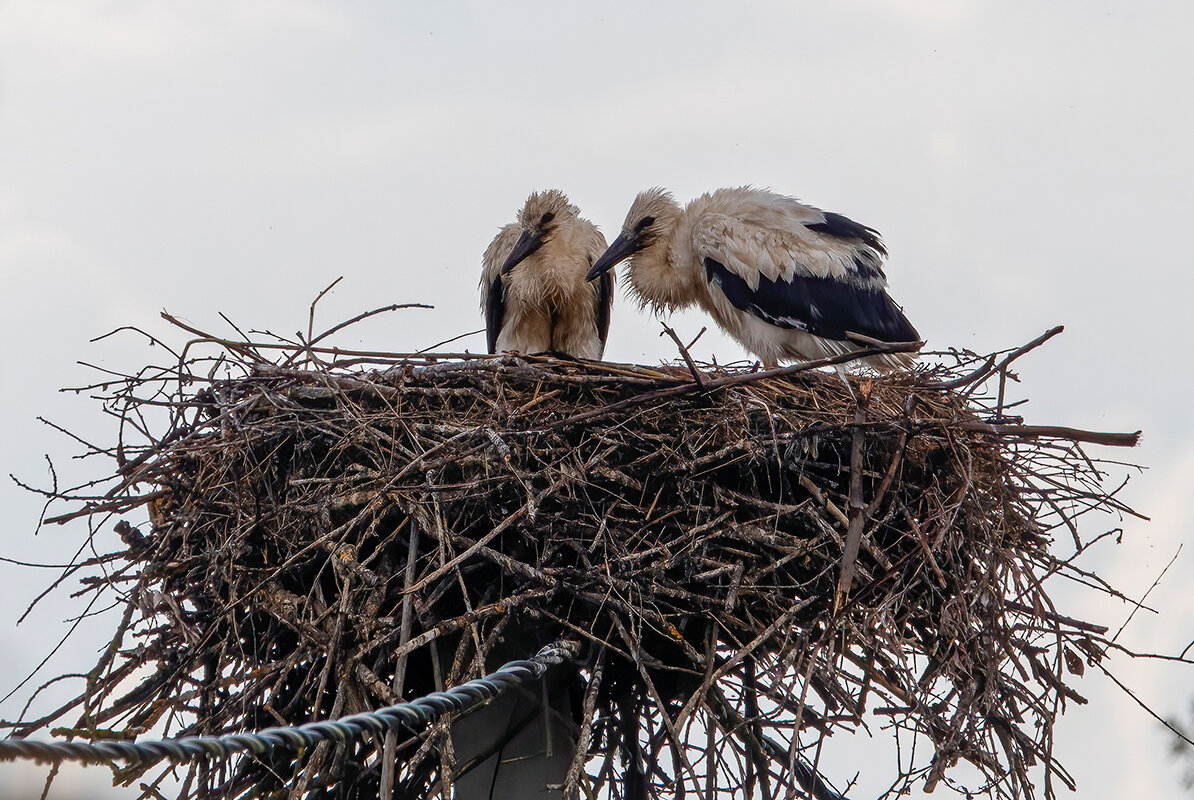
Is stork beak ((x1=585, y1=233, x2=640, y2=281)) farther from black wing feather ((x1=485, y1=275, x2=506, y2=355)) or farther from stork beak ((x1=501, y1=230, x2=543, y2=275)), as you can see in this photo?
black wing feather ((x1=485, y1=275, x2=506, y2=355))

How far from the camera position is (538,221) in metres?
6.68

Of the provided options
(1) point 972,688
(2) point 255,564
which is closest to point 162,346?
(2) point 255,564

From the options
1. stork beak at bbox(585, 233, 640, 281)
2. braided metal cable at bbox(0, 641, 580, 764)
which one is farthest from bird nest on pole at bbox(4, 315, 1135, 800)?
stork beak at bbox(585, 233, 640, 281)

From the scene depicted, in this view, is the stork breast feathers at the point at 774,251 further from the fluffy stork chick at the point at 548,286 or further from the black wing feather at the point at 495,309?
the black wing feather at the point at 495,309

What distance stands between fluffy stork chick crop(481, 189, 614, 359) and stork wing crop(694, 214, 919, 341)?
891mm

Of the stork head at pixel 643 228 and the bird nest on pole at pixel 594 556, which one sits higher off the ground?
the stork head at pixel 643 228

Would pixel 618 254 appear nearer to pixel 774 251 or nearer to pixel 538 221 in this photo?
pixel 538 221

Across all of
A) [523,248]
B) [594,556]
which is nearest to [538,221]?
[523,248]

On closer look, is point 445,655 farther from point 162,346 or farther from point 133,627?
point 162,346

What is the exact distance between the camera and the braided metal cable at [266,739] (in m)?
1.98

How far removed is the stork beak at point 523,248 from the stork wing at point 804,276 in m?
1.01

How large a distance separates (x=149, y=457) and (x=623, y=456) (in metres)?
1.57

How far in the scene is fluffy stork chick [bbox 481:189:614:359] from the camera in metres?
6.60

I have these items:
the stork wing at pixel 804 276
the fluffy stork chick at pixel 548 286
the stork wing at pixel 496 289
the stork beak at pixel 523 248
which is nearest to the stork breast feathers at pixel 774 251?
the stork wing at pixel 804 276
